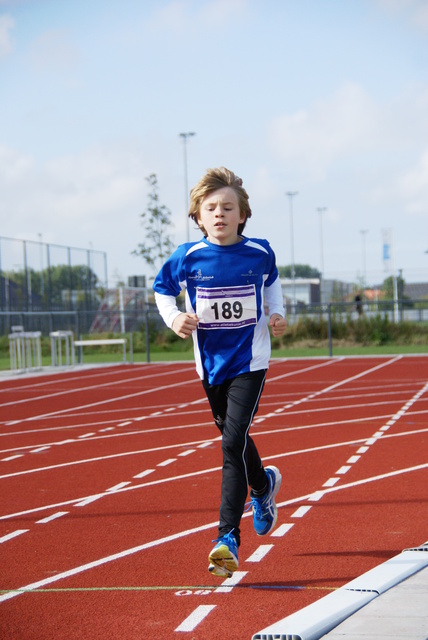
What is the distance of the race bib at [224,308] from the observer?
16.1 ft

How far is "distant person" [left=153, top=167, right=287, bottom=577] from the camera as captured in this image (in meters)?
4.91

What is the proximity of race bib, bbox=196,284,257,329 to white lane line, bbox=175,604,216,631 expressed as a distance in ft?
4.61

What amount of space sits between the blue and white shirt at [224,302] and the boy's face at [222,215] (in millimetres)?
52

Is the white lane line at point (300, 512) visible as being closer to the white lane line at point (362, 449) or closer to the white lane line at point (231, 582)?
the white lane line at point (231, 582)

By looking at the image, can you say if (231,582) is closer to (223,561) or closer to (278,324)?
(223,561)

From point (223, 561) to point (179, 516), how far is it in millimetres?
1791

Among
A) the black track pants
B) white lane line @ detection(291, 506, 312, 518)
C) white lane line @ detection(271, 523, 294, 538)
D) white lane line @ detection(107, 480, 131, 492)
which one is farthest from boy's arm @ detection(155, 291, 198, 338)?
white lane line @ detection(107, 480, 131, 492)

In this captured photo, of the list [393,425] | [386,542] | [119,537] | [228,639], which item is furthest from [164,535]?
[393,425]

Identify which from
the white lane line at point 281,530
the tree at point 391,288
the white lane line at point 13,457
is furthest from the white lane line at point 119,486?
the tree at point 391,288

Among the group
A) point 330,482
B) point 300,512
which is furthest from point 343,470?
point 300,512

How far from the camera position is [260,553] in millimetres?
5246

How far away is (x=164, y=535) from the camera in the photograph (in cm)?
570

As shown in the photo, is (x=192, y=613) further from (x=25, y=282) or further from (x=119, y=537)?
(x=25, y=282)

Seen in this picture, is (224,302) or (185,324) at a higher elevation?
(224,302)
